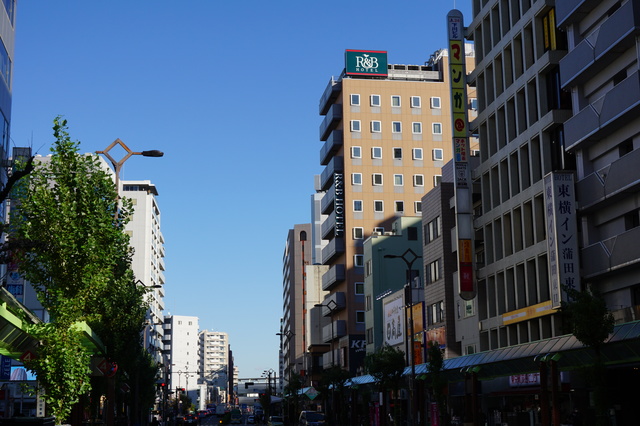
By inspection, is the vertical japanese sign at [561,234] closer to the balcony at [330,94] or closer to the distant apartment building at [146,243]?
the balcony at [330,94]

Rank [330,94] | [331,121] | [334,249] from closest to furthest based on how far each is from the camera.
Result: [334,249] → [331,121] → [330,94]

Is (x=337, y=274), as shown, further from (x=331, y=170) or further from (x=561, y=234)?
(x=561, y=234)

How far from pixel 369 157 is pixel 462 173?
175 feet

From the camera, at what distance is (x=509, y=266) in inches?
2190

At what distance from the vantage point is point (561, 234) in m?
44.9

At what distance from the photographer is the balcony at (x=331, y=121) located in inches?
4488

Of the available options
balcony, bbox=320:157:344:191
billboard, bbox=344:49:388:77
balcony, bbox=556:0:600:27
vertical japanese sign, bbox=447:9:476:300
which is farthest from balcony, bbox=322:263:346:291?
balcony, bbox=556:0:600:27

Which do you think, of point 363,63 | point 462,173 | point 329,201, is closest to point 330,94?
point 363,63

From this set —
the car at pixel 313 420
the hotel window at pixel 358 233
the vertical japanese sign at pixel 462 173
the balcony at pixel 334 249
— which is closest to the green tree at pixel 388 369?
the vertical japanese sign at pixel 462 173

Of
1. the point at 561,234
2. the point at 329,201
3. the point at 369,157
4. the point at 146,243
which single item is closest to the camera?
the point at 561,234

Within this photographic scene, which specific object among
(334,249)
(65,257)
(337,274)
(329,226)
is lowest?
(65,257)

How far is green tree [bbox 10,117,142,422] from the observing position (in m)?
29.9

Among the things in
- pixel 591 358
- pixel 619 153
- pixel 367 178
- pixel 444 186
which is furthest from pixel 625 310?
pixel 367 178

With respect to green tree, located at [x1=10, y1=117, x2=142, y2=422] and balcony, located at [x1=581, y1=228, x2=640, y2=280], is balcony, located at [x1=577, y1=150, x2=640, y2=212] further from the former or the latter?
green tree, located at [x1=10, y1=117, x2=142, y2=422]
